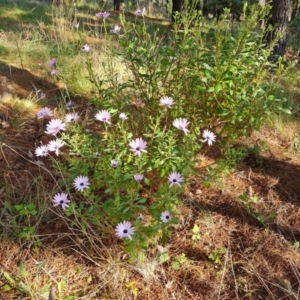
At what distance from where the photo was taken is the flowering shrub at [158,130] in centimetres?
173

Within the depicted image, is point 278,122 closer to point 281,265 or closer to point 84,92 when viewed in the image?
point 281,265

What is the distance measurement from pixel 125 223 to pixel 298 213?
1.18 metres

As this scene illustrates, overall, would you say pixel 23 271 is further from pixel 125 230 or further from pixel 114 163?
pixel 114 163

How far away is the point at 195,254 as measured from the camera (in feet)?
6.27

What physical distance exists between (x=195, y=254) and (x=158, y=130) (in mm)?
731

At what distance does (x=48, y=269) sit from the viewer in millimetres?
1803

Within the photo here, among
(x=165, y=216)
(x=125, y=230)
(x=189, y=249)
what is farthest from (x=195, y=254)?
(x=125, y=230)

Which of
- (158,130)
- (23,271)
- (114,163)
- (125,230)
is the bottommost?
(23,271)

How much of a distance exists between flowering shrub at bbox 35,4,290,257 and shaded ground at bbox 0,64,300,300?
0.59ft

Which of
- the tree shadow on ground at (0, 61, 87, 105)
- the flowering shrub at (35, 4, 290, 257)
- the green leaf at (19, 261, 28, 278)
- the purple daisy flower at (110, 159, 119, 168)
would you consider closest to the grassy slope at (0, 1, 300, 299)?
the green leaf at (19, 261, 28, 278)

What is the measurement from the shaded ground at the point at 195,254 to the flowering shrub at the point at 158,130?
179 millimetres

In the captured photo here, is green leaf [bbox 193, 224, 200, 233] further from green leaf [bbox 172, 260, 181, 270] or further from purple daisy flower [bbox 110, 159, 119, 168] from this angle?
purple daisy flower [bbox 110, 159, 119, 168]

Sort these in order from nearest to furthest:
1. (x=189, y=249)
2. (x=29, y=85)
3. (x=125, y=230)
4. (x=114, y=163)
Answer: (x=125, y=230) < (x=114, y=163) < (x=189, y=249) < (x=29, y=85)

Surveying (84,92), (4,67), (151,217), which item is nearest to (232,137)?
(151,217)
